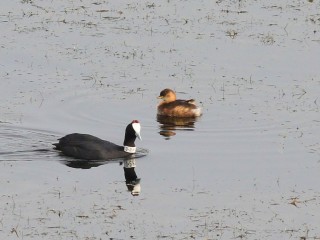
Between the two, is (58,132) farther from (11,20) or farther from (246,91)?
(11,20)

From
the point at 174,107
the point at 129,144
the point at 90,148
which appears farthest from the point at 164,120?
→ the point at 90,148

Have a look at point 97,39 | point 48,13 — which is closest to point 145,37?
point 97,39

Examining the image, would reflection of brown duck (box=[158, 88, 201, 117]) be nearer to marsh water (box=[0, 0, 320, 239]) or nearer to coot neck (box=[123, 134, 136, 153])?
marsh water (box=[0, 0, 320, 239])

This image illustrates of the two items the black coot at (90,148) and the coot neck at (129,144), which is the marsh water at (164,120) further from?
the coot neck at (129,144)

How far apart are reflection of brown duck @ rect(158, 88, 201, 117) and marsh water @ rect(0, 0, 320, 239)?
0.19 m

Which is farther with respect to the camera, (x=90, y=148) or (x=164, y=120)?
(x=164, y=120)

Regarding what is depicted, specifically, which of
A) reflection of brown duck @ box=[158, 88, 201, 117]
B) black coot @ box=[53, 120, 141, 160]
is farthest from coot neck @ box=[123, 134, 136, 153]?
reflection of brown duck @ box=[158, 88, 201, 117]

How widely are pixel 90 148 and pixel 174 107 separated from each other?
386 cm

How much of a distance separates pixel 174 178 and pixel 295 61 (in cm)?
837

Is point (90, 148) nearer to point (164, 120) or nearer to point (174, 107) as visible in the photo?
point (164, 120)

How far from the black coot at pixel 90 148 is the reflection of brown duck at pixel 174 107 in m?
3.07

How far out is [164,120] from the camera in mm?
20469

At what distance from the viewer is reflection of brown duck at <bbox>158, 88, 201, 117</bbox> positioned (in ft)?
66.5

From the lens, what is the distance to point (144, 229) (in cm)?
1342
